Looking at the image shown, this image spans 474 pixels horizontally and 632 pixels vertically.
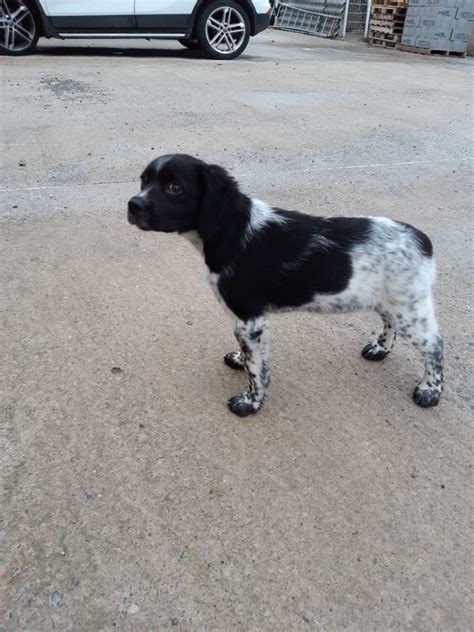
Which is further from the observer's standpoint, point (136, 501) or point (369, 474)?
point (369, 474)

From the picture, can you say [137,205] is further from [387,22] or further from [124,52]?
[387,22]

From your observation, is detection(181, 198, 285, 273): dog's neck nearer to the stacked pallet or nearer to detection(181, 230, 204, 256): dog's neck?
detection(181, 230, 204, 256): dog's neck

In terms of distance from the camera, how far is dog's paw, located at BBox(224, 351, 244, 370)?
Result: 122 inches

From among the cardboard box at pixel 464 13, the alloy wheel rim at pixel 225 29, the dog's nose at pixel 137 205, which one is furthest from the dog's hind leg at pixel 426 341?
the cardboard box at pixel 464 13

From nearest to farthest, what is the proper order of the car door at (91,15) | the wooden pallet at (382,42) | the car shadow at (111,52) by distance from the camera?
the car door at (91,15)
the car shadow at (111,52)
the wooden pallet at (382,42)

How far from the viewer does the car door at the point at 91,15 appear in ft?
31.6

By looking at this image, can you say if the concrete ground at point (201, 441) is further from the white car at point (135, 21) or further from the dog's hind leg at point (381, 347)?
the white car at point (135, 21)

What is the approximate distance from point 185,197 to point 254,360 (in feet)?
2.87

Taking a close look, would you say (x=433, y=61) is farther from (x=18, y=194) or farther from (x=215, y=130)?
(x=18, y=194)

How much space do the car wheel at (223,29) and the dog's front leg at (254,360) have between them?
32.4 ft

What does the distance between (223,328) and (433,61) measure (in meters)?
13.3

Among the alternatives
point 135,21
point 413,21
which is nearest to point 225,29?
point 135,21

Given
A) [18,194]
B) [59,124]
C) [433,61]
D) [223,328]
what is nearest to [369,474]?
[223,328]

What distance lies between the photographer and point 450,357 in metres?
3.19
